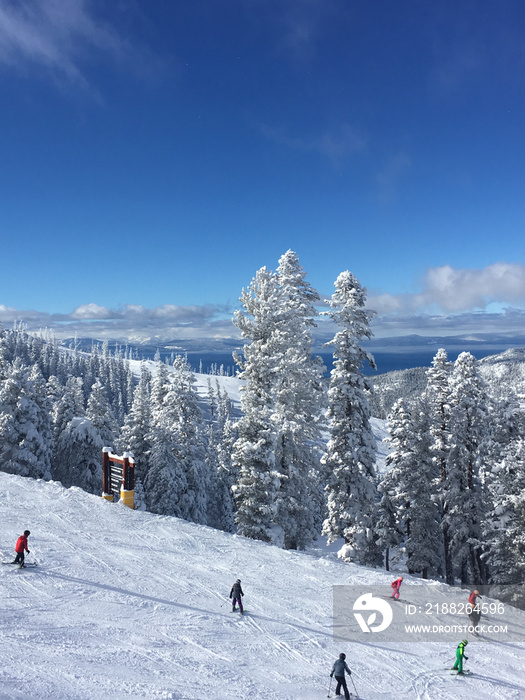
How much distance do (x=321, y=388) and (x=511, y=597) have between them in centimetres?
1598

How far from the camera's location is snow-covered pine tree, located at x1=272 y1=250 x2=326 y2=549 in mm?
20094

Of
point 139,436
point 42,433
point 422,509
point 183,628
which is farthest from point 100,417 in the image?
point 183,628

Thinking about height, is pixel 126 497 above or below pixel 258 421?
below

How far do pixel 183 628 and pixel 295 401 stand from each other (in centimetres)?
1204

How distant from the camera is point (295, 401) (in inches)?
813

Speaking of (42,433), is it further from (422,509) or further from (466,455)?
(466,455)

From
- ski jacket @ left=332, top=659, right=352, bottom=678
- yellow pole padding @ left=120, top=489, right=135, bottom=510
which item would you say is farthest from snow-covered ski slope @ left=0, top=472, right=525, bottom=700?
yellow pole padding @ left=120, top=489, right=135, bottom=510

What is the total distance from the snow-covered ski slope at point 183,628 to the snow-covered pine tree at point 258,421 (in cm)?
372

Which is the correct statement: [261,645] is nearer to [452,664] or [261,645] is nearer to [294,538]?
[452,664]

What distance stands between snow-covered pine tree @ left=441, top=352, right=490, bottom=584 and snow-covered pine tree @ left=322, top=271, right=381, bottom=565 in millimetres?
8036

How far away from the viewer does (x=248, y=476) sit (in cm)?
2061

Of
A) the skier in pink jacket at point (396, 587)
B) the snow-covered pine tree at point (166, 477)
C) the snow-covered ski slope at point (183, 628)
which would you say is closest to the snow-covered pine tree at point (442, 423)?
the snow-covered ski slope at point (183, 628)

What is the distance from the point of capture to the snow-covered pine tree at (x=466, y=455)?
25.3m

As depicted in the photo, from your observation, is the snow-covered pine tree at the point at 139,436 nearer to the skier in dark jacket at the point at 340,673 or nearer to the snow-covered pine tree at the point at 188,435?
the snow-covered pine tree at the point at 188,435
